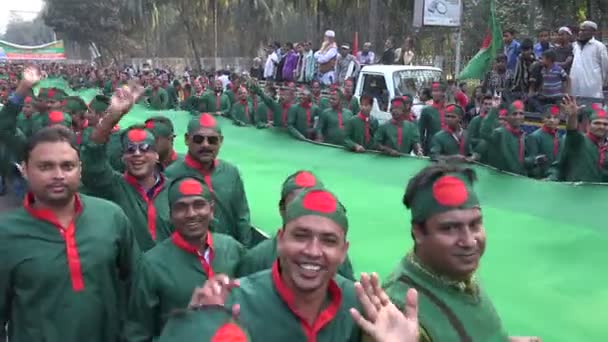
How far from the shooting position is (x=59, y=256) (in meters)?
2.78

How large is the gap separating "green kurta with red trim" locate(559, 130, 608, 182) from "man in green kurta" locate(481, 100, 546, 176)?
83 centimetres

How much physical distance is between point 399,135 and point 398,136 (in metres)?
0.02

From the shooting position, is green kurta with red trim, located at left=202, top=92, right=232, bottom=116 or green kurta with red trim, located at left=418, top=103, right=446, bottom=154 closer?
green kurta with red trim, located at left=418, top=103, right=446, bottom=154

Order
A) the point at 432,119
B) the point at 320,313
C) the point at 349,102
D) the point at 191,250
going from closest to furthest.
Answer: the point at 320,313, the point at 191,250, the point at 432,119, the point at 349,102

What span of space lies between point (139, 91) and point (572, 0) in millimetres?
14766

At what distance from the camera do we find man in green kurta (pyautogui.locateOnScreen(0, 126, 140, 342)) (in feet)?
9.03

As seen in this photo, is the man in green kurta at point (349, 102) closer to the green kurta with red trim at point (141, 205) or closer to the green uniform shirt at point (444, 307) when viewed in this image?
the green kurta with red trim at point (141, 205)

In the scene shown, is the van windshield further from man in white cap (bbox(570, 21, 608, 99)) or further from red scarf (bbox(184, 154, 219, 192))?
red scarf (bbox(184, 154, 219, 192))

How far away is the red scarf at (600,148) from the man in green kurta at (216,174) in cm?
308

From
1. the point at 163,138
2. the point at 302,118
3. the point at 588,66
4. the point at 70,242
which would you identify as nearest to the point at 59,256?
the point at 70,242

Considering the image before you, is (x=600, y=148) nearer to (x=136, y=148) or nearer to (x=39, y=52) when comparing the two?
(x=136, y=148)

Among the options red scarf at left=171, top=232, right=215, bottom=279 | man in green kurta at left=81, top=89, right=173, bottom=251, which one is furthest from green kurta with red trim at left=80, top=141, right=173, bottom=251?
red scarf at left=171, top=232, right=215, bottom=279

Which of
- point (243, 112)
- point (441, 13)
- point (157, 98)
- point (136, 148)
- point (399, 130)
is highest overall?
point (441, 13)

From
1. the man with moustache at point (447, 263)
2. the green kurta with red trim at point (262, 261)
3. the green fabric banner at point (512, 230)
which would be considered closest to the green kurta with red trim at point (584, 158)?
the green fabric banner at point (512, 230)
